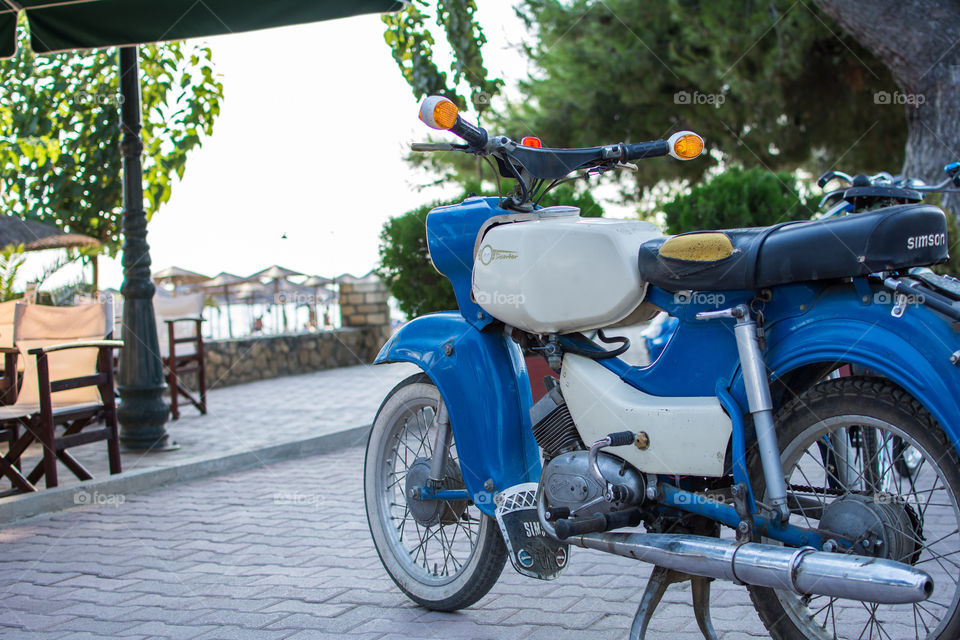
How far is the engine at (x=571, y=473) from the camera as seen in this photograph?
2.67 m

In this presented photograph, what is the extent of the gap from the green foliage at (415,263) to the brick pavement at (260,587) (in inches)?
140

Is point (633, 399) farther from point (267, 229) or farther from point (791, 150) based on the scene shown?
point (791, 150)

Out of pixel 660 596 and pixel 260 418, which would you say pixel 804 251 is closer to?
pixel 660 596

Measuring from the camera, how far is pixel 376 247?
909 centimetres

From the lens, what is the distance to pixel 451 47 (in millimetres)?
7965

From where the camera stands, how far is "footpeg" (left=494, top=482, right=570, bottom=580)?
3010 millimetres

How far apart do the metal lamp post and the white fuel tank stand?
15.2 feet

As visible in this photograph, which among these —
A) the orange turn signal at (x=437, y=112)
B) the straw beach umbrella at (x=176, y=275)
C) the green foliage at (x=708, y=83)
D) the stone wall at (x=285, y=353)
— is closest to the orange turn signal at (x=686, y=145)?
the orange turn signal at (x=437, y=112)

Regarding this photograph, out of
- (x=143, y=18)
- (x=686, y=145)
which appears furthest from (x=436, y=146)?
(x=143, y=18)

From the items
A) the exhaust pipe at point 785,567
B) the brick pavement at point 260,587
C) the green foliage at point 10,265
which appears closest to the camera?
the exhaust pipe at point 785,567

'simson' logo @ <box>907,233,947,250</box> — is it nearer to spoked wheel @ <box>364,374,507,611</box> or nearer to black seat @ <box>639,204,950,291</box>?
black seat @ <box>639,204,950,291</box>

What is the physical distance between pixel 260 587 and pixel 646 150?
88.2 inches

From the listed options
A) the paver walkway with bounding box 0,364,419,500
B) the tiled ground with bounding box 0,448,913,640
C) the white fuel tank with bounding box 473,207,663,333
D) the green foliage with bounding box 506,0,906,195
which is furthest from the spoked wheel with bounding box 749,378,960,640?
the green foliage with bounding box 506,0,906,195

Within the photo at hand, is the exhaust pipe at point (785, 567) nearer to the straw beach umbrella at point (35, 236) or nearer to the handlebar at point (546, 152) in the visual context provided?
the handlebar at point (546, 152)
